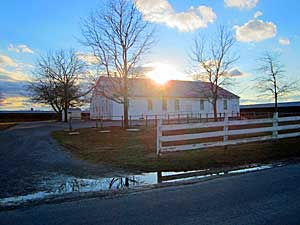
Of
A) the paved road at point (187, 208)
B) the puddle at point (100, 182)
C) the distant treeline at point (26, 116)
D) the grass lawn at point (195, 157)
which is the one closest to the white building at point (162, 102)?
the distant treeline at point (26, 116)

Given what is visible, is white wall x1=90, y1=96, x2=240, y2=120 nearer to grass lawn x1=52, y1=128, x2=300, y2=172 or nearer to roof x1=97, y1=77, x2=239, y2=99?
roof x1=97, y1=77, x2=239, y2=99

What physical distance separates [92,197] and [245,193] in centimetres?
277

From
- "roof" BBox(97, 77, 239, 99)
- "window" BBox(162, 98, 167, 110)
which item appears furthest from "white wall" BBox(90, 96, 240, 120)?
"roof" BBox(97, 77, 239, 99)

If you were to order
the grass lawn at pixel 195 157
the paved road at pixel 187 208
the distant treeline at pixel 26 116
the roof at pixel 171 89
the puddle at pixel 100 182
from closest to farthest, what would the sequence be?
the paved road at pixel 187 208
the puddle at pixel 100 182
the grass lawn at pixel 195 157
the roof at pixel 171 89
the distant treeline at pixel 26 116

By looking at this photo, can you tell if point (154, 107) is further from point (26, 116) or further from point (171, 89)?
point (26, 116)

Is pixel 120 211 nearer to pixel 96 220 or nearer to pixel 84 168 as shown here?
pixel 96 220

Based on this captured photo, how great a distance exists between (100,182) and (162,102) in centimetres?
3596

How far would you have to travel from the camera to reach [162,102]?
42.3 m

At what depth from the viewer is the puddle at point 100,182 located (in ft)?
18.0

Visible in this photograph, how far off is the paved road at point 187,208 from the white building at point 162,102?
3189 cm

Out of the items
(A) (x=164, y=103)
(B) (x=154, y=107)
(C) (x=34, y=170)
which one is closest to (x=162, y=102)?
(A) (x=164, y=103)

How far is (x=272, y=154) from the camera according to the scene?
9.65m

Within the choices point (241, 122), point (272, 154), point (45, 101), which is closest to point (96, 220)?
point (272, 154)

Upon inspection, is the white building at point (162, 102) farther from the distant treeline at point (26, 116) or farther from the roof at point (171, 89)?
the distant treeline at point (26, 116)
